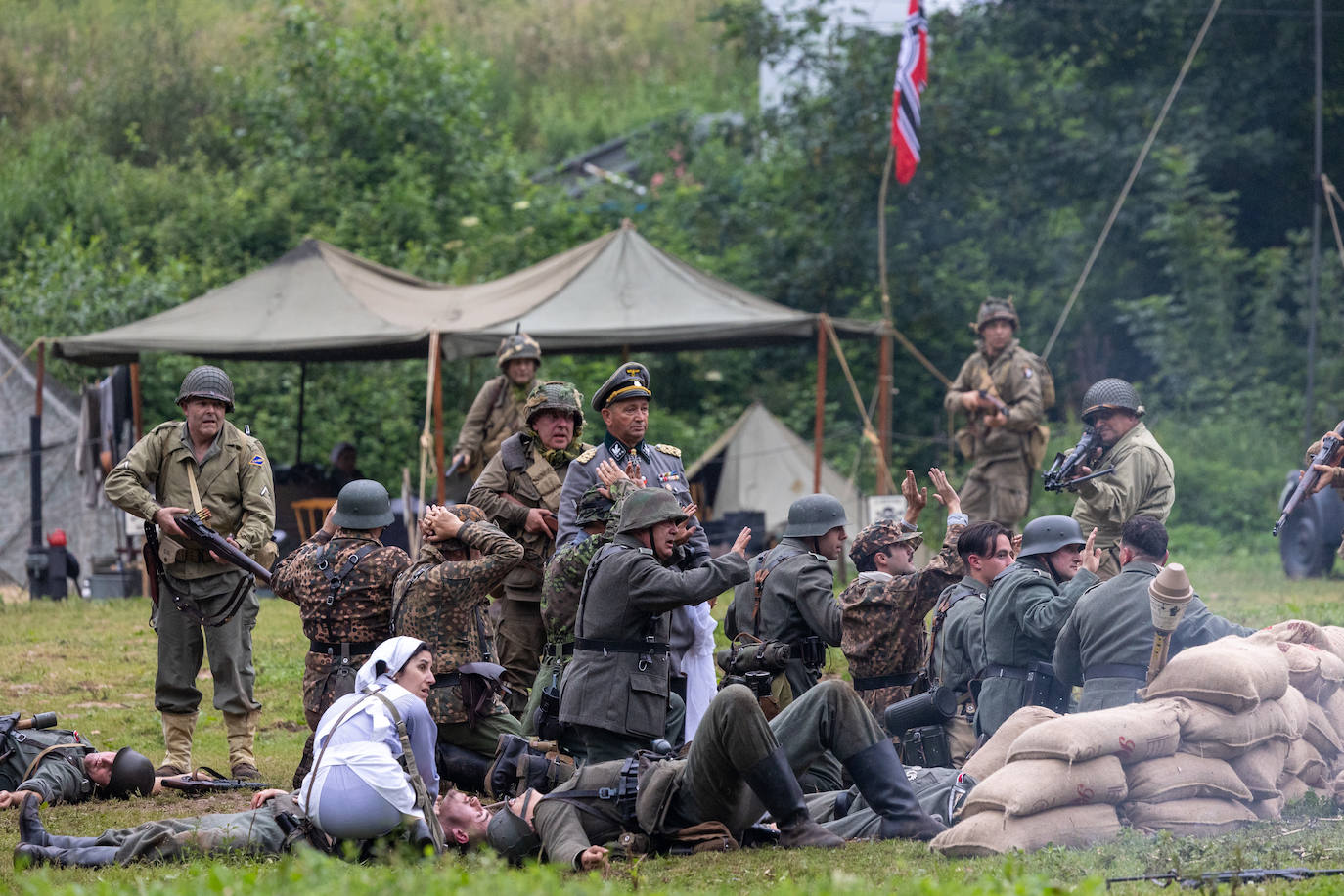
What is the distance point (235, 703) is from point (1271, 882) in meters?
5.29

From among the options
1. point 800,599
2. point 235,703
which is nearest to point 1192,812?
point 800,599

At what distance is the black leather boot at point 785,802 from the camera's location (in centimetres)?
606

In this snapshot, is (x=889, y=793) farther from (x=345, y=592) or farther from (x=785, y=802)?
(x=345, y=592)

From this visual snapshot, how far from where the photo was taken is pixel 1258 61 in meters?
21.6

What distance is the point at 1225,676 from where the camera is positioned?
632cm

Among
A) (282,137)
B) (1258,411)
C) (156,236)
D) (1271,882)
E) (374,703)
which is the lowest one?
(1271,882)

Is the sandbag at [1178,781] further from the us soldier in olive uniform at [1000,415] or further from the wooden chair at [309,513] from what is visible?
the wooden chair at [309,513]

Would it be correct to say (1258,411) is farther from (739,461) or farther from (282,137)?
(282,137)

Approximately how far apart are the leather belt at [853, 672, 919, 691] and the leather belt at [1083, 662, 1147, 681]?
123 cm

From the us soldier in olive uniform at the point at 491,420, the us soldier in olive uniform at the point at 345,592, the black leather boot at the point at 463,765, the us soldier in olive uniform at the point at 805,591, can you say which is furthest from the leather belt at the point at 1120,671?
the us soldier in olive uniform at the point at 491,420

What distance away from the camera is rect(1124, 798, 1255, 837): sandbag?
6.09 metres

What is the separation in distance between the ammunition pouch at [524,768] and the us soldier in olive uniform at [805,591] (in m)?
1.19

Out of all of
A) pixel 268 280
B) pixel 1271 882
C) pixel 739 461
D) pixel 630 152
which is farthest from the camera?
pixel 630 152

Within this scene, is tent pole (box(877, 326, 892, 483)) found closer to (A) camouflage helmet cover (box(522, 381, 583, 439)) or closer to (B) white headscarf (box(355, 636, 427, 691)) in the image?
(A) camouflage helmet cover (box(522, 381, 583, 439))
